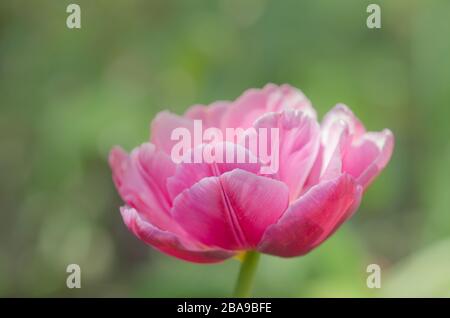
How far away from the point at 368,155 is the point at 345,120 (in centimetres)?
4

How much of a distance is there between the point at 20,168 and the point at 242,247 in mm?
1239

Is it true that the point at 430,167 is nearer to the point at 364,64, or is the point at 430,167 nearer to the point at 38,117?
the point at 364,64

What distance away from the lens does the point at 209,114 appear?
72 centimetres

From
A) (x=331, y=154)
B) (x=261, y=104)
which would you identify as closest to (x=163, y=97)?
(x=261, y=104)

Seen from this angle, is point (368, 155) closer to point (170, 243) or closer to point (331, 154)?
point (331, 154)

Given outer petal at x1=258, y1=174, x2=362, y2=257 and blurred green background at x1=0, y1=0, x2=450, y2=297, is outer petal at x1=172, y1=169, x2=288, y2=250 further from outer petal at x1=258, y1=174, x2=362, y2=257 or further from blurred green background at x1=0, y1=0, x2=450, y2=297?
blurred green background at x1=0, y1=0, x2=450, y2=297

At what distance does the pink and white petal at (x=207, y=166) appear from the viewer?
599mm

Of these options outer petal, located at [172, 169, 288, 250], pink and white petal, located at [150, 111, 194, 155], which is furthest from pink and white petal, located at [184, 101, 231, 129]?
outer petal, located at [172, 169, 288, 250]

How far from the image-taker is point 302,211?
0.58 metres

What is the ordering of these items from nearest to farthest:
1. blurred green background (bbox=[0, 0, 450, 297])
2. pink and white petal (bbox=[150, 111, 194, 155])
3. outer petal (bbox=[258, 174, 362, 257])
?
outer petal (bbox=[258, 174, 362, 257]) < pink and white petal (bbox=[150, 111, 194, 155]) < blurred green background (bbox=[0, 0, 450, 297])

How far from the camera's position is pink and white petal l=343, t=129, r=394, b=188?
631mm

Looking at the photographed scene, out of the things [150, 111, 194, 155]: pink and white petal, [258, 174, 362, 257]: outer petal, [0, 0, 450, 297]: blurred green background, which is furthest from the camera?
[0, 0, 450, 297]: blurred green background
